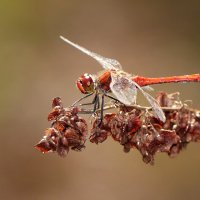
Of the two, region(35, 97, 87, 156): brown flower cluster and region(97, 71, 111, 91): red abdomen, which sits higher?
region(97, 71, 111, 91): red abdomen

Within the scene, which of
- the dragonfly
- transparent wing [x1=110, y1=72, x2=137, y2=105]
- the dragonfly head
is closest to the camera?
transparent wing [x1=110, y1=72, x2=137, y2=105]

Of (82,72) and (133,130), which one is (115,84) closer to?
(133,130)

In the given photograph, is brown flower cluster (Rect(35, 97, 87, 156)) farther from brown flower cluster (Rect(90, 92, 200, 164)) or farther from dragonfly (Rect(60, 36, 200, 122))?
dragonfly (Rect(60, 36, 200, 122))

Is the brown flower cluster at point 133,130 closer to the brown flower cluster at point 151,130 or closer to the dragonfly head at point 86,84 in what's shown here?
the brown flower cluster at point 151,130

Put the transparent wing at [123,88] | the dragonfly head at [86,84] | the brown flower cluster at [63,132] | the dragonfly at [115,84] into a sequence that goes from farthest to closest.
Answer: the dragonfly head at [86,84], the dragonfly at [115,84], the transparent wing at [123,88], the brown flower cluster at [63,132]

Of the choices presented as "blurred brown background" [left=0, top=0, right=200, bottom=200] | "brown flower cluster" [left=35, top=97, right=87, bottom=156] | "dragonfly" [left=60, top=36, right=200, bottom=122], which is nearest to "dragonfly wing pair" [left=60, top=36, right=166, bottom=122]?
"dragonfly" [left=60, top=36, right=200, bottom=122]

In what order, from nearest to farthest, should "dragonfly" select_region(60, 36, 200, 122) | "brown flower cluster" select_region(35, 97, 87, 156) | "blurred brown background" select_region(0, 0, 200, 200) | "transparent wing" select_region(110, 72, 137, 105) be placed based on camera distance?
"brown flower cluster" select_region(35, 97, 87, 156), "transparent wing" select_region(110, 72, 137, 105), "dragonfly" select_region(60, 36, 200, 122), "blurred brown background" select_region(0, 0, 200, 200)

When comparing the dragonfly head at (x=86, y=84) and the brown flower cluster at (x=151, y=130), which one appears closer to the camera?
the brown flower cluster at (x=151, y=130)

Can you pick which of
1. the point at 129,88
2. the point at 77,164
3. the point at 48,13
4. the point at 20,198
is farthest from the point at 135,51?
the point at 129,88

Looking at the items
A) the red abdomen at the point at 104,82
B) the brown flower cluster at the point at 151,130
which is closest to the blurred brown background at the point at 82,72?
the red abdomen at the point at 104,82

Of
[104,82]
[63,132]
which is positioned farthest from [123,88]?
[63,132]
